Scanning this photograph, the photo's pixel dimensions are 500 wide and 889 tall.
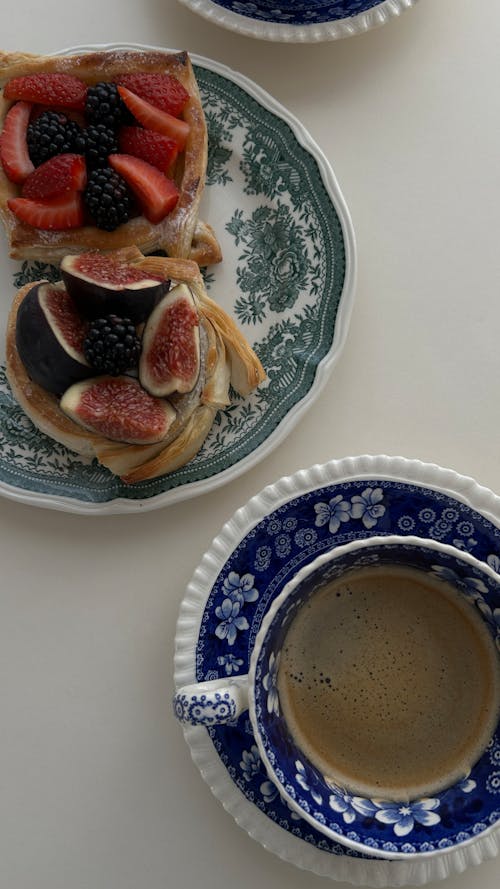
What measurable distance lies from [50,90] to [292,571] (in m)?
1.14

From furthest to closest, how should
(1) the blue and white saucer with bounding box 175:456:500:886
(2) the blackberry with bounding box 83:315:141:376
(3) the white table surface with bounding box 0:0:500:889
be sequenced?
(3) the white table surface with bounding box 0:0:500:889 → (2) the blackberry with bounding box 83:315:141:376 → (1) the blue and white saucer with bounding box 175:456:500:886

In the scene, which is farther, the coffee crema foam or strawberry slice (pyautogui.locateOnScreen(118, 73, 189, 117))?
strawberry slice (pyautogui.locateOnScreen(118, 73, 189, 117))

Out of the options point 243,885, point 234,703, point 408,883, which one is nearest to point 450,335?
point 234,703

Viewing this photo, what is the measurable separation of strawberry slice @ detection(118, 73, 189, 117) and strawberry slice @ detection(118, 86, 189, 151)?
14 mm

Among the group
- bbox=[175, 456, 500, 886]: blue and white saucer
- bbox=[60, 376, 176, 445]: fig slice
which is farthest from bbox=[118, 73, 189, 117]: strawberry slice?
bbox=[175, 456, 500, 886]: blue and white saucer

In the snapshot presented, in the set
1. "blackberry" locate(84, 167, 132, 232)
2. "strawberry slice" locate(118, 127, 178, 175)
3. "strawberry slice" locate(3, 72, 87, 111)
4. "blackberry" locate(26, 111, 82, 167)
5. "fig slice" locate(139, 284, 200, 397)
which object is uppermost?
"strawberry slice" locate(3, 72, 87, 111)

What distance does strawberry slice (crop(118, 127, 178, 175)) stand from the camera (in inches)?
77.1

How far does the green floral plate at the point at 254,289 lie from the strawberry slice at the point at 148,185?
13 cm

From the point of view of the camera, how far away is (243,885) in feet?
6.21

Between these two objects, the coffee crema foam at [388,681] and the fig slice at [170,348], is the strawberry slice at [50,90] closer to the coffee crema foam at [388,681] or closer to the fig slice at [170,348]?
the fig slice at [170,348]

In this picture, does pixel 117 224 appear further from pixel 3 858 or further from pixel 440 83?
pixel 3 858

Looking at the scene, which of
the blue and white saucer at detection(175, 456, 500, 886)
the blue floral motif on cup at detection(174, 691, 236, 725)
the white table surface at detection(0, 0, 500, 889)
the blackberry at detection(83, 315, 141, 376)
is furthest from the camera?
the white table surface at detection(0, 0, 500, 889)

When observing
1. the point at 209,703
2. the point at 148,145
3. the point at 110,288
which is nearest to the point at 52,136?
the point at 148,145

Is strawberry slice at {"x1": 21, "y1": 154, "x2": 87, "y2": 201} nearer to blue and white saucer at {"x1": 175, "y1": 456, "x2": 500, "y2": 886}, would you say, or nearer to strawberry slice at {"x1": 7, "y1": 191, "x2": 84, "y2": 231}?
strawberry slice at {"x1": 7, "y1": 191, "x2": 84, "y2": 231}
